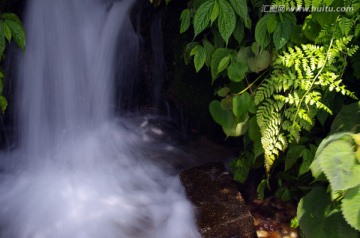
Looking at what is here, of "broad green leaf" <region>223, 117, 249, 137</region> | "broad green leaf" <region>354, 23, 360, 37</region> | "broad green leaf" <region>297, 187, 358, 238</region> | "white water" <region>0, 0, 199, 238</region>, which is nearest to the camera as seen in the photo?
"broad green leaf" <region>297, 187, 358, 238</region>

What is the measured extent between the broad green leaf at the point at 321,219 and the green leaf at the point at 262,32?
0.88 m

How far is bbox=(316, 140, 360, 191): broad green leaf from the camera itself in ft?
3.95

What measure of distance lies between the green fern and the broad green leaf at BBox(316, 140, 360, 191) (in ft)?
2.14

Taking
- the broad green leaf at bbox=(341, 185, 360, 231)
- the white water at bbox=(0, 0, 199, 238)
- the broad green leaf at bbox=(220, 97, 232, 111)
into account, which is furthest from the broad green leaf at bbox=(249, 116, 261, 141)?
the broad green leaf at bbox=(341, 185, 360, 231)

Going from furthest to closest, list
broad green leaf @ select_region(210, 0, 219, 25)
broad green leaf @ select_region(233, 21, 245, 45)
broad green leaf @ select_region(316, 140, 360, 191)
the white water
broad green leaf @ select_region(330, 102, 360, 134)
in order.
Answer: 1. the white water
2. broad green leaf @ select_region(233, 21, 245, 45)
3. broad green leaf @ select_region(210, 0, 219, 25)
4. broad green leaf @ select_region(330, 102, 360, 134)
5. broad green leaf @ select_region(316, 140, 360, 191)

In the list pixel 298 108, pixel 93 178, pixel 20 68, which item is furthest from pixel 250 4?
pixel 20 68

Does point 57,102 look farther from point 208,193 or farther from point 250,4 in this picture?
point 250,4

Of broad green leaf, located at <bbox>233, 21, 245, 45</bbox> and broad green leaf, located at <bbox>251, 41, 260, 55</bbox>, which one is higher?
broad green leaf, located at <bbox>233, 21, 245, 45</bbox>

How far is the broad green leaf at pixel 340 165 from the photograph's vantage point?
1.21 meters

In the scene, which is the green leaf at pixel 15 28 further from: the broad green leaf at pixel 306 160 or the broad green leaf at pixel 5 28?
the broad green leaf at pixel 306 160

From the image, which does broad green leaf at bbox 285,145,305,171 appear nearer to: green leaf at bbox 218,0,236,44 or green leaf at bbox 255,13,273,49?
green leaf at bbox 255,13,273,49

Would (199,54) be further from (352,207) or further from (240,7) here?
(352,207)

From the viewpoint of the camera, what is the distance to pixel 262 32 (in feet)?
6.97

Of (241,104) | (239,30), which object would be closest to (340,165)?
(241,104)
